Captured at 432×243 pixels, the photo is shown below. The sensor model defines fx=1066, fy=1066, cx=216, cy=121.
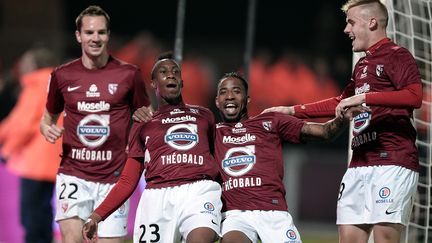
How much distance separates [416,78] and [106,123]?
2262 mm

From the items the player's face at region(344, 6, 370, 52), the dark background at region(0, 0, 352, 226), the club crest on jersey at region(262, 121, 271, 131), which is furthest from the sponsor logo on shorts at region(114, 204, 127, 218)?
the dark background at region(0, 0, 352, 226)

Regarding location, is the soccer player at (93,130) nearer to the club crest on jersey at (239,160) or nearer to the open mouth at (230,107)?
the open mouth at (230,107)

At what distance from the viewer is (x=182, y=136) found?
6.62m

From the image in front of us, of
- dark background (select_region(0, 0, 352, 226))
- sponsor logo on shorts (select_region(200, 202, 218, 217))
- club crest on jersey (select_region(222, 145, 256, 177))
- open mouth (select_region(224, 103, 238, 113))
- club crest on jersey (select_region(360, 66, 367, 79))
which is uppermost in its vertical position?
dark background (select_region(0, 0, 352, 226))

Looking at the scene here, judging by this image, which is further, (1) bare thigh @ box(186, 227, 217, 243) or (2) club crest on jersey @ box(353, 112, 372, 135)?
(2) club crest on jersey @ box(353, 112, 372, 135)

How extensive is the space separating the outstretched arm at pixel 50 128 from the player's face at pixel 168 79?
83 cm

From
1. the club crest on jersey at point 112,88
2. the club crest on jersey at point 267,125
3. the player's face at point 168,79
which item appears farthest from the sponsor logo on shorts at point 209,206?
the club crest on jersey at point 112,88

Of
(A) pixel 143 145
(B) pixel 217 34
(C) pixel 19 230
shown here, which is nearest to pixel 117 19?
(B) pixel 217 34

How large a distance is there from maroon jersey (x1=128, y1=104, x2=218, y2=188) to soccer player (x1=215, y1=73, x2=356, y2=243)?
0.44ft

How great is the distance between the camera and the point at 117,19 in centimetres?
1806

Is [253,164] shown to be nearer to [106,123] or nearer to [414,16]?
[106,123]

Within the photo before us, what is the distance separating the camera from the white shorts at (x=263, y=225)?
646 centimetres

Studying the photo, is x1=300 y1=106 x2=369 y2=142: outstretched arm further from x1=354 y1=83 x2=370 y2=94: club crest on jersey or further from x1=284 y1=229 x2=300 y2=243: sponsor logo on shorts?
x1=284 y1=229 x2=300 y2=243: sponsor logo on shorts

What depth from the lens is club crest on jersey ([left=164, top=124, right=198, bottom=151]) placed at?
6602 mm
